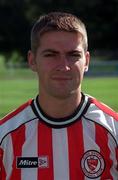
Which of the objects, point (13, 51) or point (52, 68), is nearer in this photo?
point (52, 68)

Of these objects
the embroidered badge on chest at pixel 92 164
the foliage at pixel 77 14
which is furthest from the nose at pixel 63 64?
the foliage at pixel 77 14

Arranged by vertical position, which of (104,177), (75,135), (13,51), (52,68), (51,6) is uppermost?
(51,6)

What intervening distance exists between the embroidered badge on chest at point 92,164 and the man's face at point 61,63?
30 centimetres

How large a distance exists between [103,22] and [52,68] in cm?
5225

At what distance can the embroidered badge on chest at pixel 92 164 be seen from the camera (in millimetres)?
2949

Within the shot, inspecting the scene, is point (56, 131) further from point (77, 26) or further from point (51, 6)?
point (51, 6)

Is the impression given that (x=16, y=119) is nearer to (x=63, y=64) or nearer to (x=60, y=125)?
(x=60, y=125)

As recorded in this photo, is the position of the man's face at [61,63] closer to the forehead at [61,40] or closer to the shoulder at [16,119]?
the forehead at [61,40]

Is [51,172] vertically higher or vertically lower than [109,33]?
lower

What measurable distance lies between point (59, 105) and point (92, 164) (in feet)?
1.05

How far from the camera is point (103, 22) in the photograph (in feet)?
180

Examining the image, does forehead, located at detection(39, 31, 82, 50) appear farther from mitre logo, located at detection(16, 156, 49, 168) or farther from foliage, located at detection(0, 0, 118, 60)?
foliage, located at detection(0, 0, 118, 60)

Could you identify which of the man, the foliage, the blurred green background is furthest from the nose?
the foliage

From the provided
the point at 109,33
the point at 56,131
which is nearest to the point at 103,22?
the point at 109,33
